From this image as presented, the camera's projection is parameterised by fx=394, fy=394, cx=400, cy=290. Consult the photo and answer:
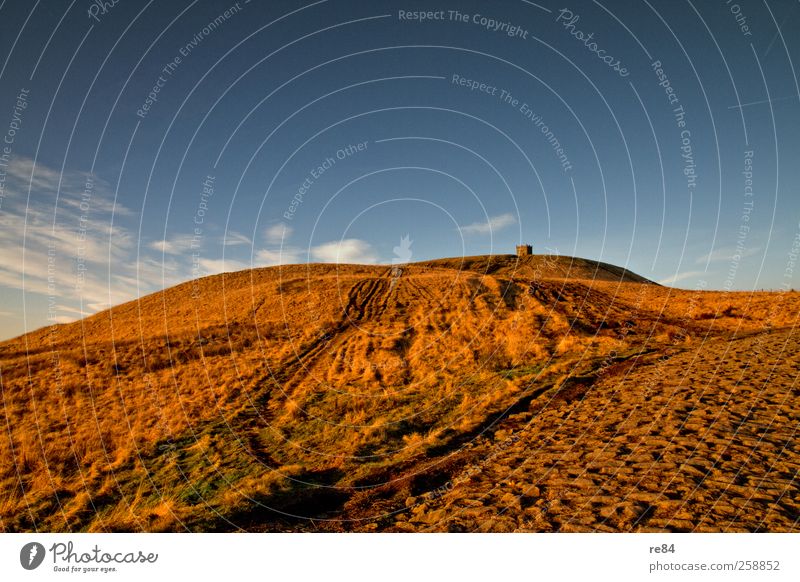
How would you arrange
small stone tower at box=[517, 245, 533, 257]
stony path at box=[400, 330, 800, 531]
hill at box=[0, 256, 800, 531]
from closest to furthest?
stony path at box=[400, 330, 800, 531] < hill at box=[0, 256, 800, 531] < small stone tower at box=[517, 245, 533, 257]

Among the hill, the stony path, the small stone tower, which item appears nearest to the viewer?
the stony path

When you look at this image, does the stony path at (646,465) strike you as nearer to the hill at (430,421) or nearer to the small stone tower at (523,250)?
the hill at (430,421)

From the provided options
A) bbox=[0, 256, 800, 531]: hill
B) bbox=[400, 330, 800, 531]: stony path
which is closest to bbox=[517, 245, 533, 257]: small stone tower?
bbox=[0, 256, 800, 531]: hill

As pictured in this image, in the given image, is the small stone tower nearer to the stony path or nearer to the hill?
the hill

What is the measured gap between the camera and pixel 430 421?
1341 cm

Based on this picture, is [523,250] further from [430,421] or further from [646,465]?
[646,465]

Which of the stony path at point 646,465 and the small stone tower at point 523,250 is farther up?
the small stone tower at point 523,250

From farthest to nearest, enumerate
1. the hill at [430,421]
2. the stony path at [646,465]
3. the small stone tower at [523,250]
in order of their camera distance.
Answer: the small stone tower at [523,250]
the hill at [430,421]
the stony path at [646,465]

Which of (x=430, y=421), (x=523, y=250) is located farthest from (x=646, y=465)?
(x=523, y=250)

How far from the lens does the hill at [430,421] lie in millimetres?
7199

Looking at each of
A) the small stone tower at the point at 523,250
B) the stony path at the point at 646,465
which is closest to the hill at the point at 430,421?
the stony path at the point at 646,465

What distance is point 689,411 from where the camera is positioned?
993cm

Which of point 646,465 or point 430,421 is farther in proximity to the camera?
point 430,421

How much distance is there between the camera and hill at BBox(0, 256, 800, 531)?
7.20 meters
